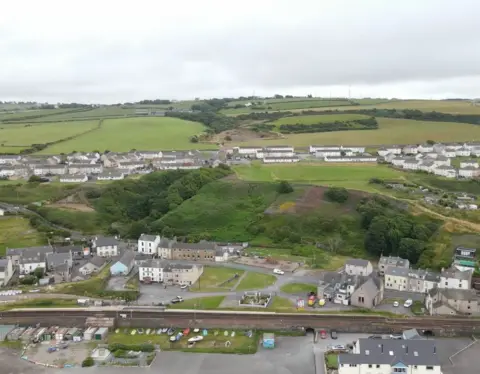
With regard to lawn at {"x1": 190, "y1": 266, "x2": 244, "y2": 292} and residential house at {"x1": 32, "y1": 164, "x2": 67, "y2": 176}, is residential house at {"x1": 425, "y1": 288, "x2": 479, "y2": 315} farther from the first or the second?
residential house at {"x1": 32, "y1": 164, "x2": 67, "y2": 176}

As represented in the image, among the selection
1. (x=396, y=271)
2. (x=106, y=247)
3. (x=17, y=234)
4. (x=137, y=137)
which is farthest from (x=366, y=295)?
(x=137, y=137)

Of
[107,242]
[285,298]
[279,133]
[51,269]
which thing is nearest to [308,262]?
[285,298]

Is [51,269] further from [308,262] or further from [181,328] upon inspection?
[308,262]

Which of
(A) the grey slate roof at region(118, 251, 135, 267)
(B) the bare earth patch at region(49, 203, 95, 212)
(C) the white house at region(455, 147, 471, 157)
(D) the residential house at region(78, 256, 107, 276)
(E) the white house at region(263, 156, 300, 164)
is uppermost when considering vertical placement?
(C) the white house at region(455, 147, 471, 157)

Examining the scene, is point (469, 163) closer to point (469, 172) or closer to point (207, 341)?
point (469, 172)

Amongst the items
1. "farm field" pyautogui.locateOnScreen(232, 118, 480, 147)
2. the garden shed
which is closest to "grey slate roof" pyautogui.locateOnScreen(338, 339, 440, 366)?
the garden shed
